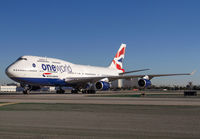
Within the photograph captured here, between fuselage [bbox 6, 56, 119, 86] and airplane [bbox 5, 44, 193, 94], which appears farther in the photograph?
airplane [bbox 5, 44, 193, 94]

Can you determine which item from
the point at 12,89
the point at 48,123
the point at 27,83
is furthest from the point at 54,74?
the point at 12,89

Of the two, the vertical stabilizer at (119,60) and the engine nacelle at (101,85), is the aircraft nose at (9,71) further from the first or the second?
the vertical stabilizer at (119,60)

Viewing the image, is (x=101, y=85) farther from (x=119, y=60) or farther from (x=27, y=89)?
(x=119, y=60)

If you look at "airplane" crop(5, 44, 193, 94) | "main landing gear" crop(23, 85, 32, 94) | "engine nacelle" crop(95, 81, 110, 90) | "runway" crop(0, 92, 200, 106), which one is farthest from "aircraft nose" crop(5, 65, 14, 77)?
"engine nacelle" crop(95, 81, 110, 90)

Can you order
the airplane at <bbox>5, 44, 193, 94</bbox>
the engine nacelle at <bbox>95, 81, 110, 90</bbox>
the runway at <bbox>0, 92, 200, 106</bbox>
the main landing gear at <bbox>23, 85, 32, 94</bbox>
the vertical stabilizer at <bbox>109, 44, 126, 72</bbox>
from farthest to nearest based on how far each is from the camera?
the vertical stabilizer at <bbox>109, 44, 126, 72</bbox> < the engine nacelle at <bbox>95, 81, 110, 90</bbox> < the main landing gear at <bbox>23, 85, 32, 94</bbox> < the airplane at <bbox>5, 44, 193, 94</bbox> < the runway at <bbox>0, 92, 200, 106</bbox>

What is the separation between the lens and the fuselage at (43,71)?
120 ft

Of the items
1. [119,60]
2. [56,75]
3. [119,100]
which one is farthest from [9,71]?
[119,60]

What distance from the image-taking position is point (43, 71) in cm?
3934

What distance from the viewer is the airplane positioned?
37.1 meters

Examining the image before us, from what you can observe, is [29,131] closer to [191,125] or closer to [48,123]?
[48,123]

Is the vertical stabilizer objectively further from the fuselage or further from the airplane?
the fuselage

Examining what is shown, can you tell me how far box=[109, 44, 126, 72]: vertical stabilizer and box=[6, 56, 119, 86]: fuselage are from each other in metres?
12.4

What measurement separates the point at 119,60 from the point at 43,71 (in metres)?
24.3

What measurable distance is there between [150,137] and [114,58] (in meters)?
52.7
